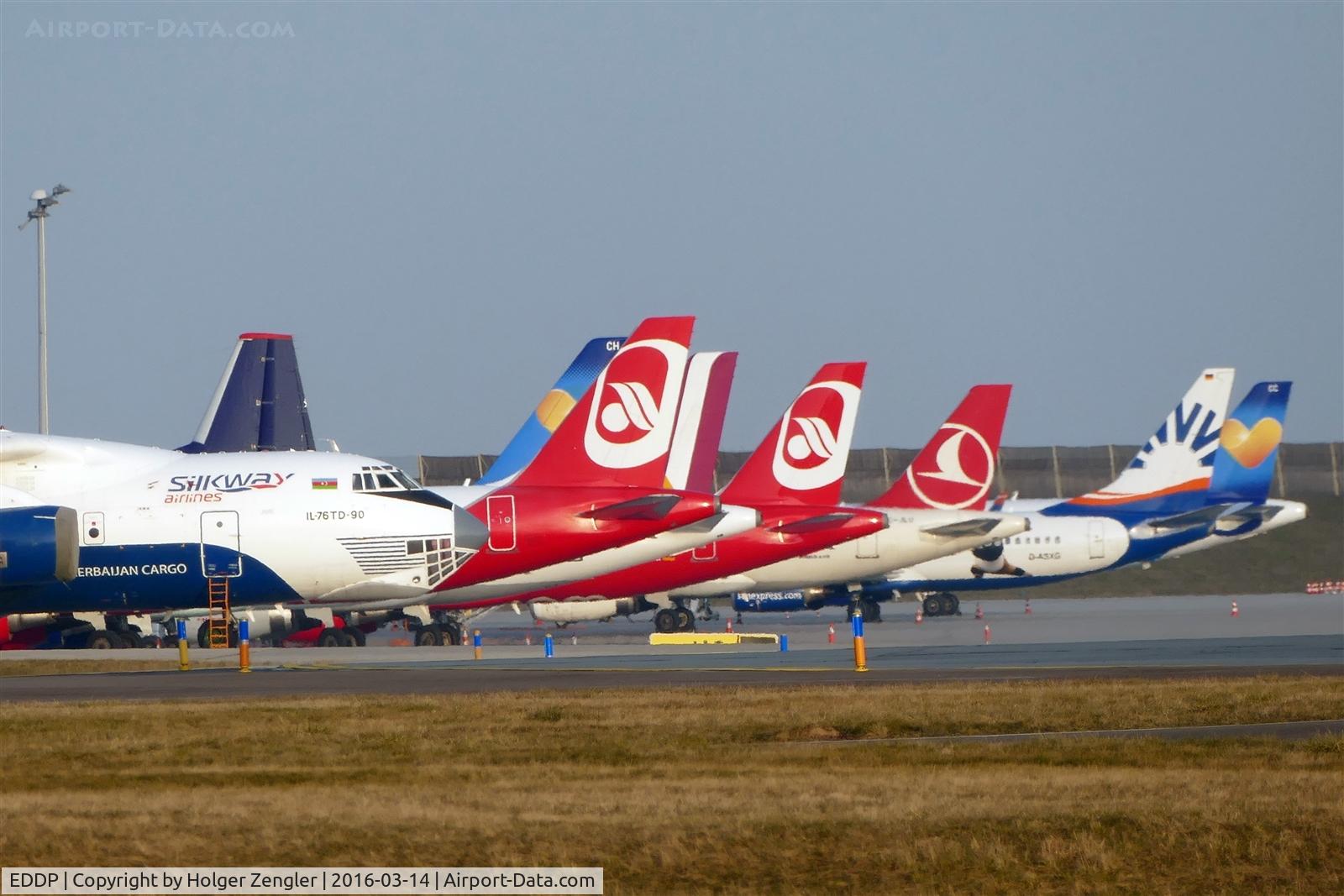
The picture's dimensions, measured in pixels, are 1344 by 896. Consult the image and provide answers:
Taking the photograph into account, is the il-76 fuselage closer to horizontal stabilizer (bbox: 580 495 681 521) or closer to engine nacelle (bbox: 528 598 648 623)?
horizontal stabilizer (bbox: 580 495 681 521)

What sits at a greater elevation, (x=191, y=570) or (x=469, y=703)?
(x=191, y=570)

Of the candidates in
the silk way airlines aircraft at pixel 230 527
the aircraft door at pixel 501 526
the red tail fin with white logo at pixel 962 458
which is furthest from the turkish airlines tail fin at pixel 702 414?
the red tail fin with white logo at pixel 962 458

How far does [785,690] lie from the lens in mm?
23188

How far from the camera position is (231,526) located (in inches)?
1371

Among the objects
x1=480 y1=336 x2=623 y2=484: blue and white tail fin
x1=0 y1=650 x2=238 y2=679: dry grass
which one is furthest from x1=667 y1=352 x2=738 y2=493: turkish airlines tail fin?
x1=0 y1=650 x2=238 y2=679: dry grass

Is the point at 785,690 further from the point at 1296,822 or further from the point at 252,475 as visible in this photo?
the point at 252,475

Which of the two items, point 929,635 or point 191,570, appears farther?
point 929,635

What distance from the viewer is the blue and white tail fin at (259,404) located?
159 feet

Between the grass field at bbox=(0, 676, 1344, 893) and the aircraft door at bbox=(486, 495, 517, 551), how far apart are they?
55.7 ft

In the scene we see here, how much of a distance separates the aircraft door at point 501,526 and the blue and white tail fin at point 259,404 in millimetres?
12143

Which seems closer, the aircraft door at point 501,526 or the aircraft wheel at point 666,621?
the aircraft door at point 501,526

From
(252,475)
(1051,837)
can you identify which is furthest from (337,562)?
(1051,837)

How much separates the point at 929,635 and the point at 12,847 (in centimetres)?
3829

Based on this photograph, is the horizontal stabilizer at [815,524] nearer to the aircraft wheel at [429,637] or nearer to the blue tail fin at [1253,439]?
the aircraft wheel at [429,637]
